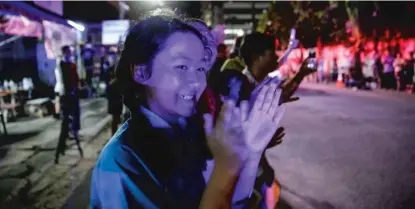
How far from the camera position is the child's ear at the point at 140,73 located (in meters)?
1.41

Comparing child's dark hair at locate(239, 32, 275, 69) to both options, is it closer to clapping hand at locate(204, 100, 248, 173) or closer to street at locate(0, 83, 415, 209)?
street at locate(0, 83, 415, 209)

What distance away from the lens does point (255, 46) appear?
12.6 feet

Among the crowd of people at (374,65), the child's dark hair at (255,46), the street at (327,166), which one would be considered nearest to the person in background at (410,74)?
the crowd of people at (374,65)

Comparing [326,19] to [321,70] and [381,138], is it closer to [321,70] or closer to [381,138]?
[321,70]

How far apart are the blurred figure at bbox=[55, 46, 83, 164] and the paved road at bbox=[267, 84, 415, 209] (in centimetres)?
381

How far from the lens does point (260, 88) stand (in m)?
1.19

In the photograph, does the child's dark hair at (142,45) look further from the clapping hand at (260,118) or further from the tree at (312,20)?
the tree at (312,20)

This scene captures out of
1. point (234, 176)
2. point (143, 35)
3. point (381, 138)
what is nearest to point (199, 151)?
point (234, 176)

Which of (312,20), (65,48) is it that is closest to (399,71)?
(312,20)

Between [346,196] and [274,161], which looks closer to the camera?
[346,196]

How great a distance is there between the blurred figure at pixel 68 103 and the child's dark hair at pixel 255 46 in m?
4.56

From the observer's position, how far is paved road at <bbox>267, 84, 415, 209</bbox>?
5148 millimetres

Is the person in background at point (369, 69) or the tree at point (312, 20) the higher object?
the tree at point (312, 20)

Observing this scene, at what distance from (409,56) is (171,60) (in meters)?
22.5
